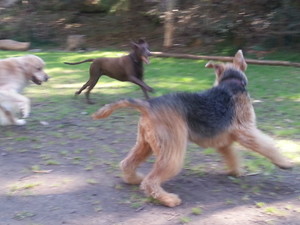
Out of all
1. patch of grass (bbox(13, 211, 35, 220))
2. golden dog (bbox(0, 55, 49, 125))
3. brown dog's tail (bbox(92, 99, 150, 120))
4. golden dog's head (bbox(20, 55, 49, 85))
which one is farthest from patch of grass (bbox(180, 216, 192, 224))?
golden dog's head (bbox(20, 55, 49, 85))

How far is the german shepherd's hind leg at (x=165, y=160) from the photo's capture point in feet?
14.4

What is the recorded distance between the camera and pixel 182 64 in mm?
13812

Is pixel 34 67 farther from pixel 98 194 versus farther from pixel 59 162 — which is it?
pixel 98 194

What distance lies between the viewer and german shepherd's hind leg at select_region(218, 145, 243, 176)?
5172 mm

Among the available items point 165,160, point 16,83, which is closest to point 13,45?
point 16,83

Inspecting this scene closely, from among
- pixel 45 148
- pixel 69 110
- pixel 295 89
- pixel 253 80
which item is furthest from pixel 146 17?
pixel 45 148

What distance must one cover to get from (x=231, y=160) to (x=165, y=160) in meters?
1.11

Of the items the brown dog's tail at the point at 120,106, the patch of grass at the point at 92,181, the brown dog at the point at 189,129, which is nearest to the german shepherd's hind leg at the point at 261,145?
the brown dog at the point at 189,129

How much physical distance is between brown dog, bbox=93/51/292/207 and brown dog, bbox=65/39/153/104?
305cm

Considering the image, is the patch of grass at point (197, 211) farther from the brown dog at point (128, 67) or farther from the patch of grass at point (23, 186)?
the brown dog at point (128, 67)

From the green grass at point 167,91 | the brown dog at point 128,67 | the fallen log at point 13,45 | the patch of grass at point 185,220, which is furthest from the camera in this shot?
the fallen log at point 13,45

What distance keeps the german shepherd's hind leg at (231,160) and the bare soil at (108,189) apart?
9cm

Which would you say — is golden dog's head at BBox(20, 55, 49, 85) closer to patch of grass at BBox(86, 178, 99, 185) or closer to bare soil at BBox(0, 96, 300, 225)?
bare soil at BBox(0, 96, 300, 225)

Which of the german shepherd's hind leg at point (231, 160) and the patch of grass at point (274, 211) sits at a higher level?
the german shepherd's hind leg at point (231, 160)
